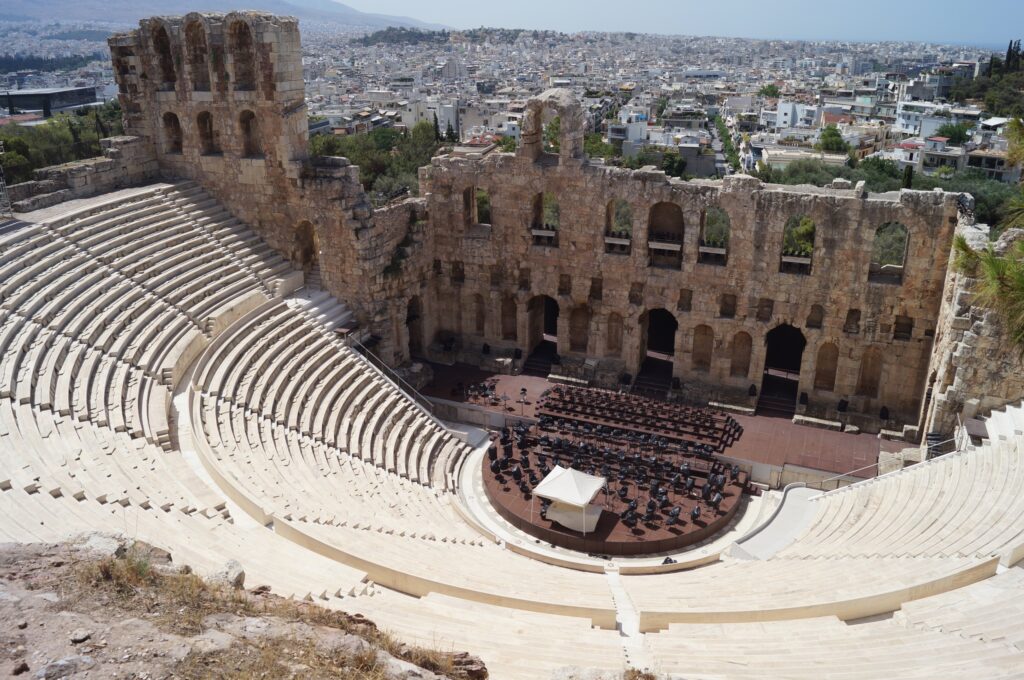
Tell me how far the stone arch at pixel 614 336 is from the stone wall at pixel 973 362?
11.5 m

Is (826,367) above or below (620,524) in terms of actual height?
above

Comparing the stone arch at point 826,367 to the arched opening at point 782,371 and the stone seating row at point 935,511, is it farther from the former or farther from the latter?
the stone seating row at point 935,511

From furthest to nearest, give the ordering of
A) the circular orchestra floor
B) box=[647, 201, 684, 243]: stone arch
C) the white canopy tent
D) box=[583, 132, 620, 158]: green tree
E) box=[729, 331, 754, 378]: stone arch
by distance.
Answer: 1. box=[583, 132, 620, 158]: green tree
2. box=[647, 201, 684, 243]: stone arch
3. box=[729, 331, 754, 378]: stone arch
4. the circular orchestra floor
5. the white canopy tent

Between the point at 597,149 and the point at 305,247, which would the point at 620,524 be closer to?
the point at 305,247

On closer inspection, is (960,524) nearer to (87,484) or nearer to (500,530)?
(500,530)

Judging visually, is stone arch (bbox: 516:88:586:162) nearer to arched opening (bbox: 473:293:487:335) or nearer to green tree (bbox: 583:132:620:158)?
arched opening (bbox: 473:293:487:335)

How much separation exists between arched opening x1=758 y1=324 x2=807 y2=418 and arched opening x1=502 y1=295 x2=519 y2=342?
10042mm

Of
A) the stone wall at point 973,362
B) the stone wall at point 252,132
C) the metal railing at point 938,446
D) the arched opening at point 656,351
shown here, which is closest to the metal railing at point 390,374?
the stone wall at point 252,132

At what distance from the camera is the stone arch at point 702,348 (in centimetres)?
2919

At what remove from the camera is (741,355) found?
28938 mm

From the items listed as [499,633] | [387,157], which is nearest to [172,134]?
[499,633]

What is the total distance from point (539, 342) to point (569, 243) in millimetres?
5198

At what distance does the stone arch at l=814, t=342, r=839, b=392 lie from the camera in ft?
91.0

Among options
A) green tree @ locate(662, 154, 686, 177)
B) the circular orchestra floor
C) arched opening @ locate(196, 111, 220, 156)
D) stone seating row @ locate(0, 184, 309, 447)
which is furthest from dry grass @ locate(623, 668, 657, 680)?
green tree @ locate(662, 154, 686, 177)
